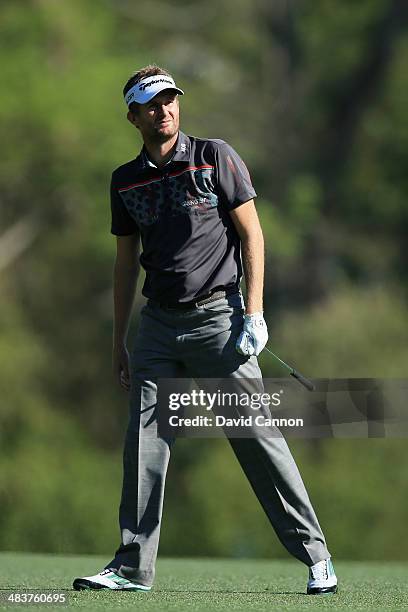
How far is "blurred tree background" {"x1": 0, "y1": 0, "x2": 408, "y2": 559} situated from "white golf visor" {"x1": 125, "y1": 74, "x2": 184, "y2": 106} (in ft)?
53.5

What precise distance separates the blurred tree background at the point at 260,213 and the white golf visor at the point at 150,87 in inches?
643

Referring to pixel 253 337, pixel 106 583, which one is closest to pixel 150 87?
pixel 253 337

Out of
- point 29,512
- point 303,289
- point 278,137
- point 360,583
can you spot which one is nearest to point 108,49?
point 278,137

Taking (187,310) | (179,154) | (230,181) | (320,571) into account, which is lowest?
(320,571)

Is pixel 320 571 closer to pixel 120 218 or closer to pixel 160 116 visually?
pixel 120 218

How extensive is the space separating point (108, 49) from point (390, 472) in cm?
1047

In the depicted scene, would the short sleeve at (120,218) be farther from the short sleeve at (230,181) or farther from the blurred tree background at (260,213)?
the blurred tree background at (260,213)

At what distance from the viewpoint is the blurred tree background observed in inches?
1000

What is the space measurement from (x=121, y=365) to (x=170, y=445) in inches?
18.7

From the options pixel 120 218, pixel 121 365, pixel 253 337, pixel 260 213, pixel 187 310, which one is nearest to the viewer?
pixel 253 337

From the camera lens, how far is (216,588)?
6.32 m

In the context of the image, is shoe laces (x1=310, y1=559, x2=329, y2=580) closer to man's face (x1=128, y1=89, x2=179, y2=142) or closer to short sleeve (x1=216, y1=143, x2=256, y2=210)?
short sleeve (x1=216, y1=143, x2=256, y2=210)

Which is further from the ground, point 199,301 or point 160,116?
point 160,116

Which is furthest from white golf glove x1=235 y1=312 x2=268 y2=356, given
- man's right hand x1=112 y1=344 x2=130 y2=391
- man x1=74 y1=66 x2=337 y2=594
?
man's right hand x1=112 y1=344 x2=130 y2=391
